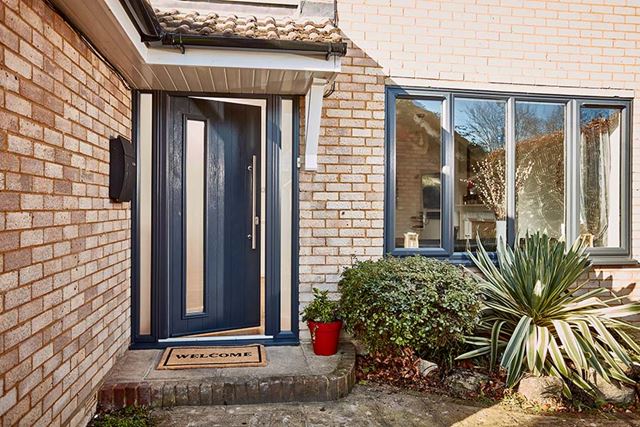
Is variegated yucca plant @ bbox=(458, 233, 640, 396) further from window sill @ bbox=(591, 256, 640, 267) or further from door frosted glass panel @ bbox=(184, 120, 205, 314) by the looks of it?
door frosted glass panel @ bbox=(184, 120, 205, 314)

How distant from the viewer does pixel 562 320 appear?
3676 mm

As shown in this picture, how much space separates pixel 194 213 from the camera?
13.7 ft

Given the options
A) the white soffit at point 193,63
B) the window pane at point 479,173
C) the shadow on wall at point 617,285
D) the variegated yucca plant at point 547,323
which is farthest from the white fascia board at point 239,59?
the shadow on wall at point 617,285

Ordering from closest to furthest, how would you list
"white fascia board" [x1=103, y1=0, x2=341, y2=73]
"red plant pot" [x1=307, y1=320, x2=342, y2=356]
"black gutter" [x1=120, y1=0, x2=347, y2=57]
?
"black gutter" [x1=120, y1=0, x2=347, y2=57]
"white fascia board" [x1=103, y1=0, x2=341, y2=73]
"red plant pot" [x1=307, y1=320, x2=342, y2=356]

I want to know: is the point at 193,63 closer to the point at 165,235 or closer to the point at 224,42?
the point at 224,42

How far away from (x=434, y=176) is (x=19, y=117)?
356 cm

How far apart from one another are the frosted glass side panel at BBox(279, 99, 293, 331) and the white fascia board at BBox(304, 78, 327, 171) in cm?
18

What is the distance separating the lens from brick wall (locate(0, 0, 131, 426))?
2049 mm

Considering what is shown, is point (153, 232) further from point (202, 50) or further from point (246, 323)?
point (202, 50)

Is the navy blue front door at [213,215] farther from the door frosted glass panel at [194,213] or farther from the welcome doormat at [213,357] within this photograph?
the welcome doormat at [213,357]

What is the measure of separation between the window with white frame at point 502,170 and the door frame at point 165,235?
101cm

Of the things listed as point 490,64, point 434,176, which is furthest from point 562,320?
point 490,64

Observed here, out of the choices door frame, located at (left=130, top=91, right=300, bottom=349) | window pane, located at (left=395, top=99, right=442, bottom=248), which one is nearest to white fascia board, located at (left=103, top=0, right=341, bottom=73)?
door frame, located at (left=130, top=91, right=300, bottom=349)

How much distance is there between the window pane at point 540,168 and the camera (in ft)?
15.5
